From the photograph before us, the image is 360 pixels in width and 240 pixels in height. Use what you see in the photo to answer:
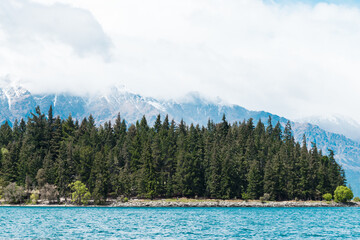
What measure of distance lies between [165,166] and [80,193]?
32.3 meters

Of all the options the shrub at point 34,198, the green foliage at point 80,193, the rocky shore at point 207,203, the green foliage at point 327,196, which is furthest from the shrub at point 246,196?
the shrub at point 34,198

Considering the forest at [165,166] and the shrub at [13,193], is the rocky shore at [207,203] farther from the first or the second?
the shrub at [13,193]

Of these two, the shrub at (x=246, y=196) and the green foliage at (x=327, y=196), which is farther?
the green foliage at (x=327, y=196)

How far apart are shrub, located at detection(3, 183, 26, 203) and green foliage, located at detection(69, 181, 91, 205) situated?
18635mm

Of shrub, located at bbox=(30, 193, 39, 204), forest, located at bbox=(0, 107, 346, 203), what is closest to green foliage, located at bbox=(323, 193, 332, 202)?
forest, located at bbox=(0, 107, 346, 203)

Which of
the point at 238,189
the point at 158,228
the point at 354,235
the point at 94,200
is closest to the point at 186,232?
the point at 158,228

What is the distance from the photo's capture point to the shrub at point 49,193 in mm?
138000

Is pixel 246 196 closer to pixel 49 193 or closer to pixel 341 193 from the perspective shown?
pixel 341 193

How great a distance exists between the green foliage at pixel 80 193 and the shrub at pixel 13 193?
1863 cm

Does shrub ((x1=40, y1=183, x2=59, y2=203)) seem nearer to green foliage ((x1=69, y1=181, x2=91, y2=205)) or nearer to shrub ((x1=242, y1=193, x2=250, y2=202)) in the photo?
green foliage ((x1=69, y1=181, x2=91, y2=205))

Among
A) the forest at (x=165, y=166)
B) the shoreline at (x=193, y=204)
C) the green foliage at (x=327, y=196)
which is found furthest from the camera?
the green foliage at (x=327, y=196)

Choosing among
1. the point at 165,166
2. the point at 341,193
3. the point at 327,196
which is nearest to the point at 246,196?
the point at 165,166

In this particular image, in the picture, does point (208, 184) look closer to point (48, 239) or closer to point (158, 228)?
point (158, 228)

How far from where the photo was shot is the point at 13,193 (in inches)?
5468
